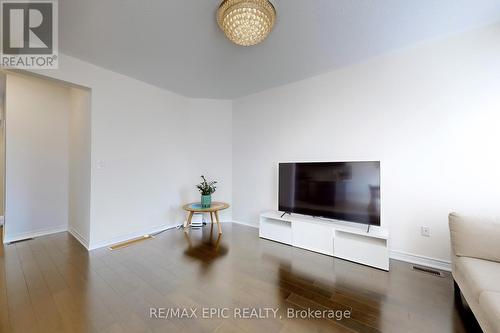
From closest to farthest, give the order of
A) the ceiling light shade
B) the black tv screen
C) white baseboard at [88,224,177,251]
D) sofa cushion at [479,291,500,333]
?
sofa cushion at [479,291,500,333] < the ceiling light shade < the black tv screen < white baseboard at [88,224,177,251]

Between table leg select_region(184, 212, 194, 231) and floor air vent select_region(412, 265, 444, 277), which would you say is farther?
table leg select_region(184, 212, 194, 231)

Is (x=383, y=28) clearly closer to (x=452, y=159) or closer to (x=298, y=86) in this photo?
(x=298, y=86)

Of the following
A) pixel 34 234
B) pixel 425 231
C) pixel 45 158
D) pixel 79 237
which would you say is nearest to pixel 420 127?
pixel 425 231

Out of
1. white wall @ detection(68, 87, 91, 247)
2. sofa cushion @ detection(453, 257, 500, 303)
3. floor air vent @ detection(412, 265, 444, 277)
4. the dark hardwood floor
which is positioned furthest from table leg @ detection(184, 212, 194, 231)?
sofa cushion @ detection(453, 257, 500, 303)

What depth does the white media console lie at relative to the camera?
6.99ft

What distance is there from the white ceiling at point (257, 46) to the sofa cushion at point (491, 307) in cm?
217

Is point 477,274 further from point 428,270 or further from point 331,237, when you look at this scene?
point 331,237

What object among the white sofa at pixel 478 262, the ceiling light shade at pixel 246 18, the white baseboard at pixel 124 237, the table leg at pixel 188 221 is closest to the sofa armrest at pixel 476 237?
the white sofa at pixel 478 262

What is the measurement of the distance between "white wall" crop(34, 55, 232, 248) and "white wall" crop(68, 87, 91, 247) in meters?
0.18

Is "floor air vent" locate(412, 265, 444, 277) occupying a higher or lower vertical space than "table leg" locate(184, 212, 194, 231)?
lower

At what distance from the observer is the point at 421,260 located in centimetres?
219

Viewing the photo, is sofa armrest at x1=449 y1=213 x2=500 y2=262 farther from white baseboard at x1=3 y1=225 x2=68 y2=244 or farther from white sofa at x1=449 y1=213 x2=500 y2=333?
white baseboard at x1=3 y1=225 x2=68 y2=244

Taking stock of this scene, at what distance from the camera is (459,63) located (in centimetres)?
204

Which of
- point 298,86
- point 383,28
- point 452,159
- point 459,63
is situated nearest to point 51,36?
point 298,86
